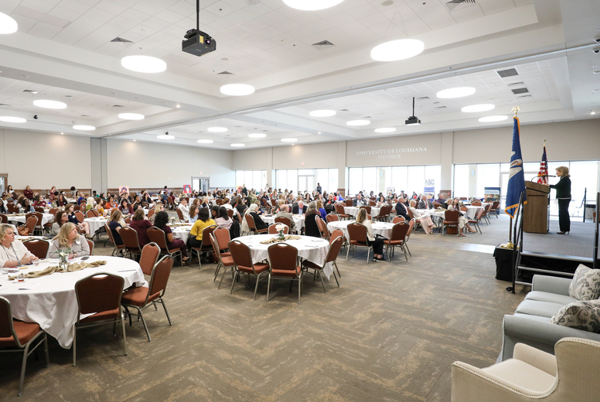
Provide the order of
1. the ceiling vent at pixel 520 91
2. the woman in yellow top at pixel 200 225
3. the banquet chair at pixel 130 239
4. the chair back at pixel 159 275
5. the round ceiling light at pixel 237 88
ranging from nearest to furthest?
1. the chair back at pixel 159 275
2. the banquet chair at pixel 130 239
3. the woman in yellow top at pixel 200 225
4. the round ceiling light at pixel 237 88
5. the ceiling vent at pixel 520 91

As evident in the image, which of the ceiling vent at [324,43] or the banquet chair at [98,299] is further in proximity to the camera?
the ceiling vent at [324,43]

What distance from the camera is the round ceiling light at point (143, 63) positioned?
6836 millimetres

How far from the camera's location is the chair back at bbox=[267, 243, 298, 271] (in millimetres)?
5184

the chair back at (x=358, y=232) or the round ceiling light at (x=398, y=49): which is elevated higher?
the round ceiling light at (x=398, y=49)

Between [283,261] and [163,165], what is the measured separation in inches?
884

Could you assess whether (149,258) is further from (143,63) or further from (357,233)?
(357,233)

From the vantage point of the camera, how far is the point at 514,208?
6.71m

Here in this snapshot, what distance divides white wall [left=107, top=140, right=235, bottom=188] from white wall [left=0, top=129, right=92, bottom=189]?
1.70 m

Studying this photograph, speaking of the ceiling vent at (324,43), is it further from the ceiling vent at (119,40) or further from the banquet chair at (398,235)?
the banquet chair at (398,235)

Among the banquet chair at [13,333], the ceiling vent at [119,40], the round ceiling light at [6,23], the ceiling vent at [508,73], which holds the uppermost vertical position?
the ceiling vent at [508,73]

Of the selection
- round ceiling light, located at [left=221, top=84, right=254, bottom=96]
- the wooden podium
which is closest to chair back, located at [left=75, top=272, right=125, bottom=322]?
round ceiling light, located at [left=221, top=84, right=254, bottom=96]

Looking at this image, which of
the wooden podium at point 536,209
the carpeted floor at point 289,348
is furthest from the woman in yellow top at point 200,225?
the wooden podium at point 536,209

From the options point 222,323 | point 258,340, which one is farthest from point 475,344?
point 222,323

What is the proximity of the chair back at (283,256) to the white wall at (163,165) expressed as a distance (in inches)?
816
